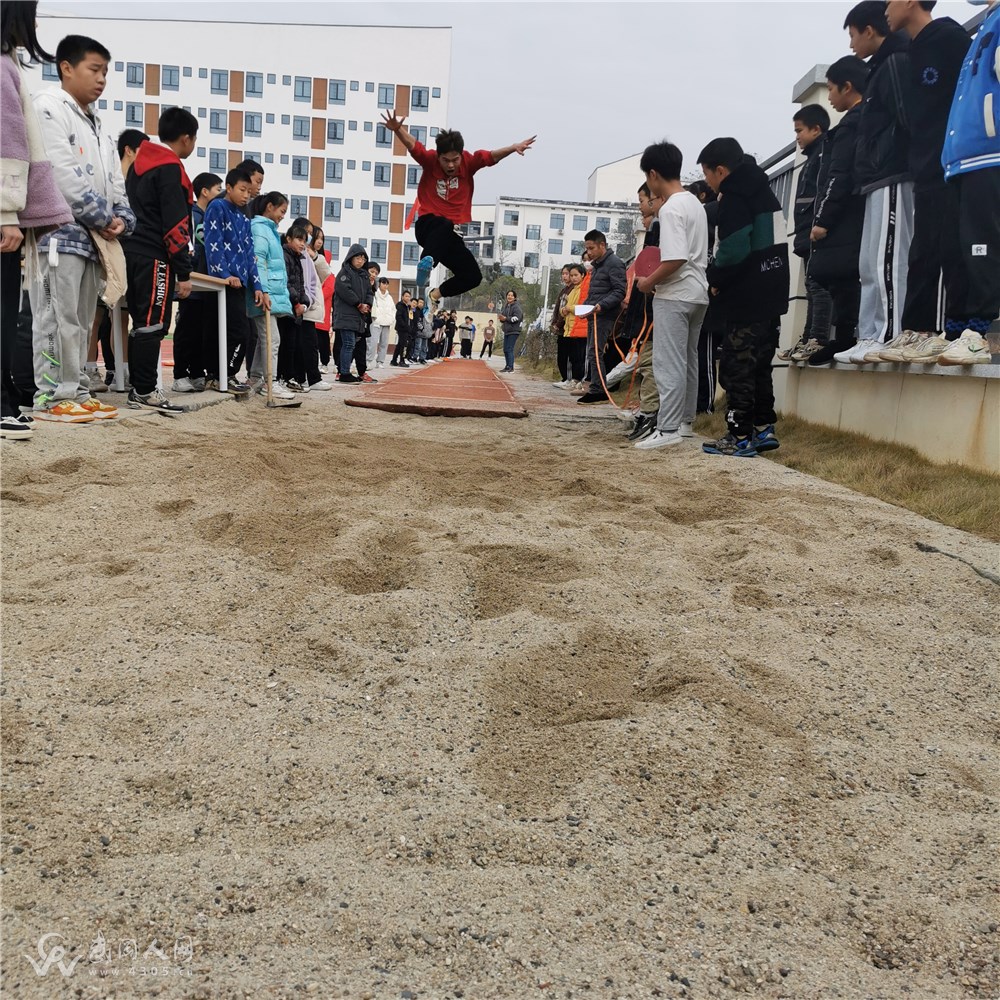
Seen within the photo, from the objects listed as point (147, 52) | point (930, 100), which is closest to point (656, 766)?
point (930, 100)

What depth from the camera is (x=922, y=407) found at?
396 centimetres

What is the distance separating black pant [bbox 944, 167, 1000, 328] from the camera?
11.1 ft

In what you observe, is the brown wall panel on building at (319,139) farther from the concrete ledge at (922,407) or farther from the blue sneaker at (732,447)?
the blue sneaker at (732,447)

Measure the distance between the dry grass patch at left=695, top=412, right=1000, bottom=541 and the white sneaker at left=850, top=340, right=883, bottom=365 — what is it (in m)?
0.43

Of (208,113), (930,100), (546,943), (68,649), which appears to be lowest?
(546,943)

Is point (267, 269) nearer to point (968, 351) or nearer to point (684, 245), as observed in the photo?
point (684, 245)

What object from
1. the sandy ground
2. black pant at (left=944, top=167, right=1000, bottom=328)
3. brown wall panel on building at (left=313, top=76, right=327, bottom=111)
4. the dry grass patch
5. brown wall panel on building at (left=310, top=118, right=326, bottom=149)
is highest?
brown wall panel on building at (left=313, top=76, right=327, bottom=111)

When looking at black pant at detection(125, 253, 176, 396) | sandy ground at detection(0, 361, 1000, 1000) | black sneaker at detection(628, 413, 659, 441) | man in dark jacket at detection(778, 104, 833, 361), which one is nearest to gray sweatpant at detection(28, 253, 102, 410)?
black pant at detection(125, 253, 176, 396)

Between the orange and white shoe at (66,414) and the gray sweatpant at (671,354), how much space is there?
304 cm

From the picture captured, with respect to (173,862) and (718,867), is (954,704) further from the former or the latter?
(173,862)

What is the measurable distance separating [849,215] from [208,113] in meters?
48.6

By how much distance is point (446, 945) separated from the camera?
3.36 ft

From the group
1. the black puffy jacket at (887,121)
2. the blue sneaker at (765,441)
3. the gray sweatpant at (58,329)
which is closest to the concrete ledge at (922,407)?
the blue sneaker at (765,441)

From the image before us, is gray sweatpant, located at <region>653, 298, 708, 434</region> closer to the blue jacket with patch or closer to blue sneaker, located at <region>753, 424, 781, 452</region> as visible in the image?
blue sneaker, located at <region>753, 424, 781, 452</region>
